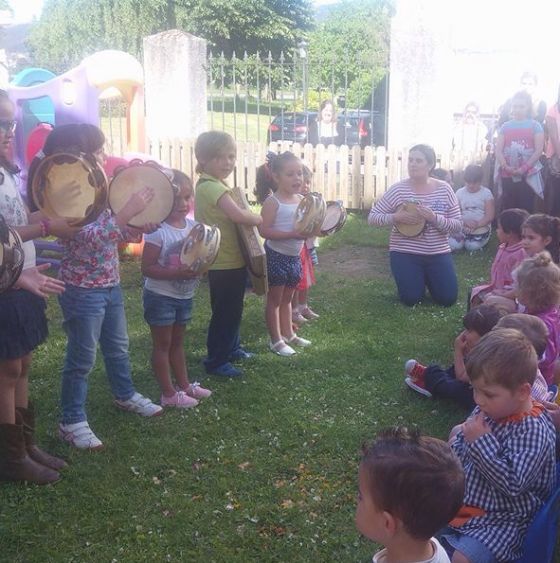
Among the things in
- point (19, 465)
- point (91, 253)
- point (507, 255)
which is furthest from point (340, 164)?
Result: point (19, 465)

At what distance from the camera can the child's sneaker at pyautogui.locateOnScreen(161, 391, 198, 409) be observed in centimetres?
451

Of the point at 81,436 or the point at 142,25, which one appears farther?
the point at 142,25

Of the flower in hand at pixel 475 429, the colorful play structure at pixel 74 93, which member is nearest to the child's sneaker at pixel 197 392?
the flower in hand at pixel 475 429

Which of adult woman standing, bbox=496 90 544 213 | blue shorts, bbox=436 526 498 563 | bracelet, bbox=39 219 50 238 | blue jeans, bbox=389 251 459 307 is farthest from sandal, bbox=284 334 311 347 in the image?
adult woman standing, bbox=496 90 544 213

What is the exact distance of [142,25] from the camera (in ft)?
129

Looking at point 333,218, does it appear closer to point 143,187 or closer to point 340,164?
point 143,187

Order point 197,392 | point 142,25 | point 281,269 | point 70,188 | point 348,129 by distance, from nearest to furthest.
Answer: point 70,188
point 197,392
point 281,269
point 348,129
point 142,25

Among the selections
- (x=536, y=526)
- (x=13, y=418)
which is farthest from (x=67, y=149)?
(x=536, y=526)

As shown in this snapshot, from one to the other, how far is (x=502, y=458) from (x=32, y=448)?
2.41 meters

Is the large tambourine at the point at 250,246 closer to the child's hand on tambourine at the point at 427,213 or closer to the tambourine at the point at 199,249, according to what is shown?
the tambourine at the point at 199,249

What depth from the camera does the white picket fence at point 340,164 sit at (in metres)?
11.6

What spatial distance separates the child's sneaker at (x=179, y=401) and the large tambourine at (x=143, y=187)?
4.15ft

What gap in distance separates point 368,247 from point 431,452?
754 centimetres

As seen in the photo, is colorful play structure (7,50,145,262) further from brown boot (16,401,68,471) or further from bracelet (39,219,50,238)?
bracelet (39,219,50,238)
